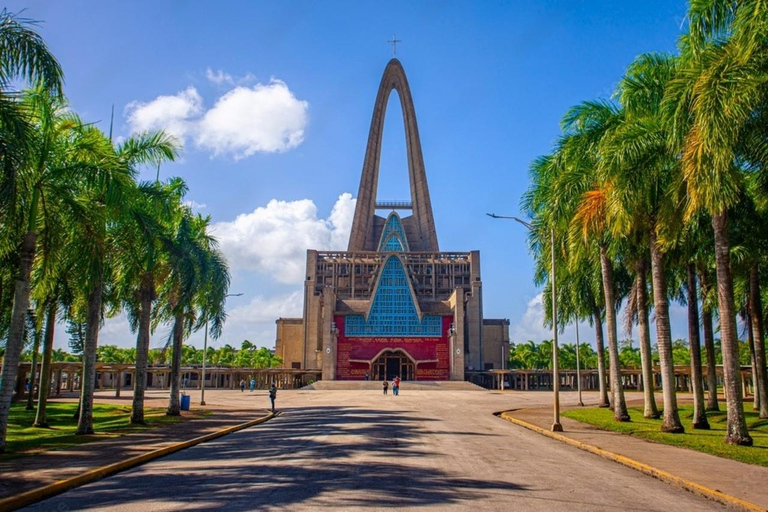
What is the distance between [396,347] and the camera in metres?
87.4

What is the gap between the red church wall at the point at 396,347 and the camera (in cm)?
8644

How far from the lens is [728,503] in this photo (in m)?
10.5

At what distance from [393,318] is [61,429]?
214ft

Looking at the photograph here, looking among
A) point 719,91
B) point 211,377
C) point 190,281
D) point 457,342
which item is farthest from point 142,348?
point 211,377

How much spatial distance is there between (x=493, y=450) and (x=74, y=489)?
1024 cm

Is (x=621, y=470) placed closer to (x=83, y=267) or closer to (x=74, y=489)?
(x=74, y=489)

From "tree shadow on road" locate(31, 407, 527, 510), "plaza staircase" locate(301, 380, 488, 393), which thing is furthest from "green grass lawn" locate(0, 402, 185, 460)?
"plaza staircase" locate(301, 380, 488, 393)

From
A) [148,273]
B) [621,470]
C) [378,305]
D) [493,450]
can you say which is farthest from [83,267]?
[378,305]

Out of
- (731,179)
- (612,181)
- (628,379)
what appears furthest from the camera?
(628,379)

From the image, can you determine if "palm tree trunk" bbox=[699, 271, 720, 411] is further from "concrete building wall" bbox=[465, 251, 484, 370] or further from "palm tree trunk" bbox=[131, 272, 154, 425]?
"concrete building wall" bbox=[465, 251, 484, 370]

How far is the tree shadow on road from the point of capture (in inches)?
387

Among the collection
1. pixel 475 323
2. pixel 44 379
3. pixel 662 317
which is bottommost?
pixel 44 379

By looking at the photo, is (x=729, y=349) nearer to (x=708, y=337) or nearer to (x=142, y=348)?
(x=708, y=337)

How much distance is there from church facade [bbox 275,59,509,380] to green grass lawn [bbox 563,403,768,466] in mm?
55590
